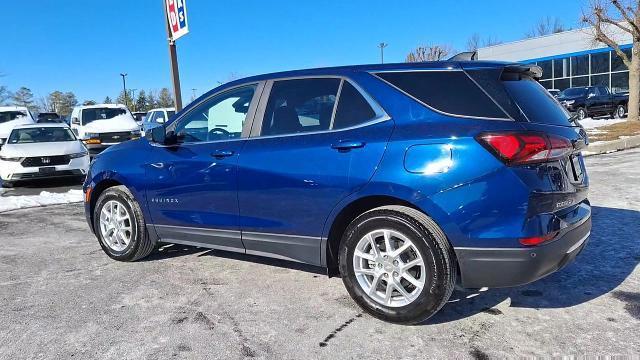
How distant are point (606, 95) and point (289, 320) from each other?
84.3 ft

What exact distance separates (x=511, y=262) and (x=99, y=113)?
52.7 feet

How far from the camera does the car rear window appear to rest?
3.13 m

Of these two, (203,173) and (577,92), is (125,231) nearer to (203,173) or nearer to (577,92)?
(203,173)

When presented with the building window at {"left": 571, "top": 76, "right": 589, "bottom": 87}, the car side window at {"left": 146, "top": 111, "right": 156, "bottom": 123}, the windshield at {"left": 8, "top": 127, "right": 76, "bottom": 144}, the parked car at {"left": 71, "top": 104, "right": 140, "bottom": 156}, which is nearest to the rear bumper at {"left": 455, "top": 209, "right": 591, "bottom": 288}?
the windshield at {"left": 8, "top": 127, "right": 76, "bottom": 144}

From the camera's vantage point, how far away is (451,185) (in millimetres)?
3014

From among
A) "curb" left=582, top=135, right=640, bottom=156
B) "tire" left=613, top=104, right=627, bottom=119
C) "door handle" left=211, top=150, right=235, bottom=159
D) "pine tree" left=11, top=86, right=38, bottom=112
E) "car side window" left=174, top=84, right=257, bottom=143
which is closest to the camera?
"door handle" left=211, top=150, right=235, bottom=159

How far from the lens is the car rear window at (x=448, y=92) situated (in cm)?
313

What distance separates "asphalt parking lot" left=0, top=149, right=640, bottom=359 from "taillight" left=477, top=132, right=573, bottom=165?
3.60 ft

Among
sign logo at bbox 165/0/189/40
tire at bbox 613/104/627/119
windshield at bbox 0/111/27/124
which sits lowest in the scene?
tire at bbox 613/104/627/119

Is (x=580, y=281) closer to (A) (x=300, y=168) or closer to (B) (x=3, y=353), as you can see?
(A) (x=300, y=168)

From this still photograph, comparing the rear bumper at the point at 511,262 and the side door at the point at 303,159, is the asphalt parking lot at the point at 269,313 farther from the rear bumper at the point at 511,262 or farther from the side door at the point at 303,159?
the side door at the point at 303,159

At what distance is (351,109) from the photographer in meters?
3.57

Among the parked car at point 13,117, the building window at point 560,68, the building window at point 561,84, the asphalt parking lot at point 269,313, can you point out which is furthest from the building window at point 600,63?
the asphalt parking lot at point 269,313

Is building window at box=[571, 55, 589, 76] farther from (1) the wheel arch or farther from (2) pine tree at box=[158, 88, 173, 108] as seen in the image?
(2) pine tree at box=[158, 88, 173, 108]
